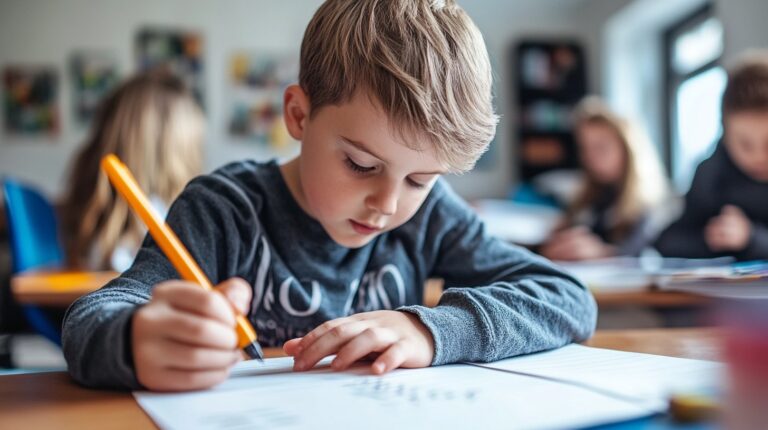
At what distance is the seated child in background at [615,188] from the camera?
109 inches

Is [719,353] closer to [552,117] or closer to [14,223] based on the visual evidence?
[14,223]

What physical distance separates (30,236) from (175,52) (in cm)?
287

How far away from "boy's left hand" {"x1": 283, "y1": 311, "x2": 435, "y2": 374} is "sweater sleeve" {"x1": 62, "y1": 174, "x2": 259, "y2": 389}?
14cm

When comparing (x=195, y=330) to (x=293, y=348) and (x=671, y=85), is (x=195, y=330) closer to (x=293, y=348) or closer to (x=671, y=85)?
(x=293, y=348)

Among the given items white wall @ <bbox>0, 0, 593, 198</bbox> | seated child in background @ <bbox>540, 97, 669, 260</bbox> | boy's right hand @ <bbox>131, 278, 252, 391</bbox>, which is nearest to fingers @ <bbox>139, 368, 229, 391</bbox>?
boy's right hand @ <bbox>131, 278, 252, 391</bbox>

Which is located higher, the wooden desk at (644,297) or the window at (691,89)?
the window at (691,89)

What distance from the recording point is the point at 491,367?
2.07 ft

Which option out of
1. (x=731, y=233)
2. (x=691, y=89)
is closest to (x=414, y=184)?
(x=731, y=233)

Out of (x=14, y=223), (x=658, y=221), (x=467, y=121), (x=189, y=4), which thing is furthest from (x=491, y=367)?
(x=189, y=4)

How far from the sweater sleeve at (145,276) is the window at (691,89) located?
319 centimetres

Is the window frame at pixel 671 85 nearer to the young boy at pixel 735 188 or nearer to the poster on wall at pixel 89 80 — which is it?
the young boy at pixel 735 188

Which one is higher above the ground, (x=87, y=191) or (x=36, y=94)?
(x=36, y=94)

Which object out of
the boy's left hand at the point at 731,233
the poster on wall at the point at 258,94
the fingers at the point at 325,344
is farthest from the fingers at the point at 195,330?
the poster on wall at the point at 258,94

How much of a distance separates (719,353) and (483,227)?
74cm
